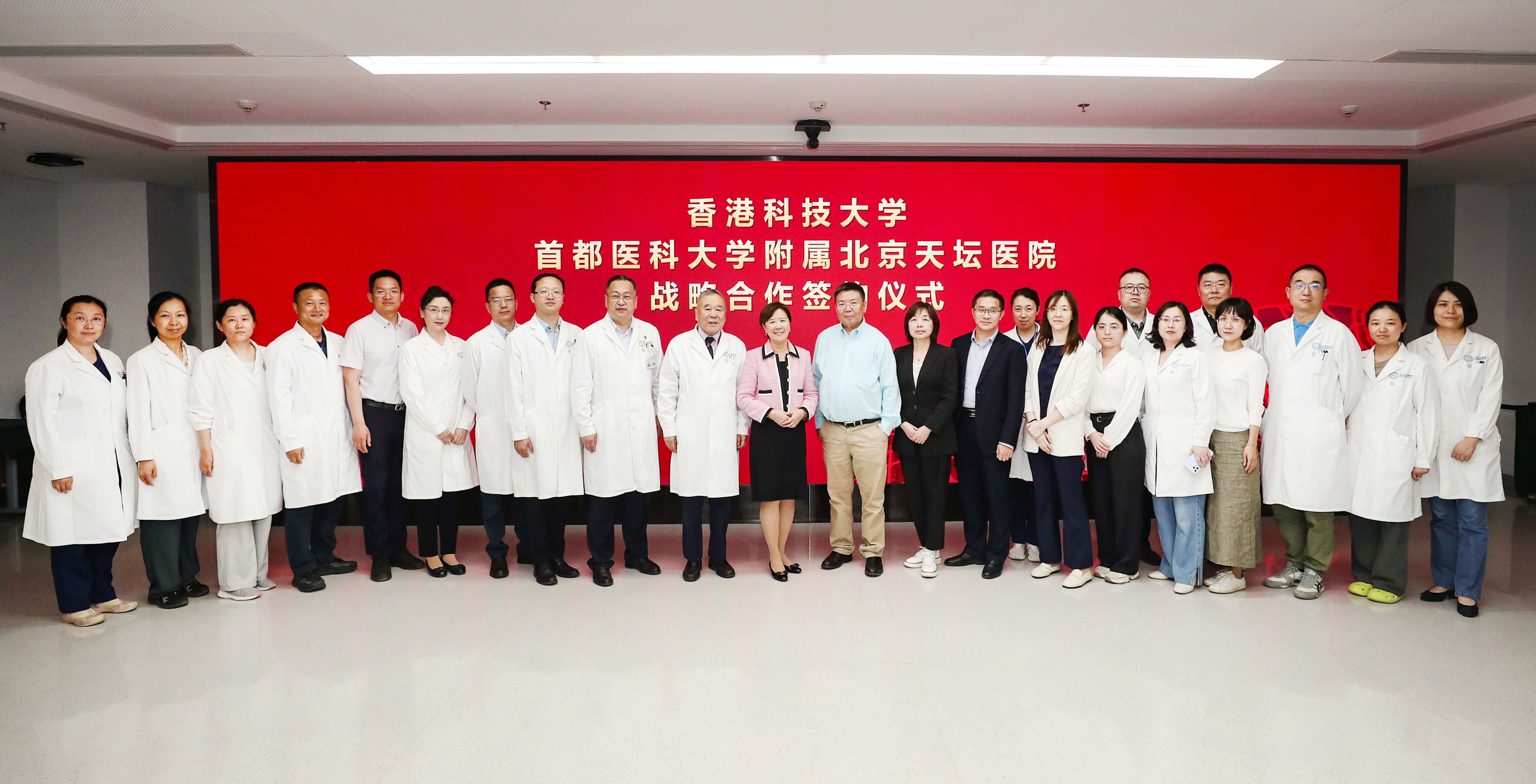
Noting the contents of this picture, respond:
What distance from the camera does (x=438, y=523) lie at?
15.0 feet

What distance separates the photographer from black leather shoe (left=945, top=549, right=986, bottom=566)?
180 inches

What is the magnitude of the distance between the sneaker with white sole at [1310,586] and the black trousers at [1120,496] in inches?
29.2

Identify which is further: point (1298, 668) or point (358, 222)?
point (358, 222)

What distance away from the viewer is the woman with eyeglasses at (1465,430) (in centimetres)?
372

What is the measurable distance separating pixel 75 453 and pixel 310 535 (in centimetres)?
117

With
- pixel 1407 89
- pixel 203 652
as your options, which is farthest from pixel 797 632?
pixel 1407 89

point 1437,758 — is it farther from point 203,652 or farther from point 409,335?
point 409,335

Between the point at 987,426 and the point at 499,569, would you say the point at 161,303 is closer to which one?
the point at 499,569

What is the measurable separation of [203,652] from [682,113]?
4.00 m

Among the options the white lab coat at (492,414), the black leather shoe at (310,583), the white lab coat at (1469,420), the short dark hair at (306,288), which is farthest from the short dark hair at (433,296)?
the white lab coat at (1469,420)

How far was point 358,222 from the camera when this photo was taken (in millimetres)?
5699

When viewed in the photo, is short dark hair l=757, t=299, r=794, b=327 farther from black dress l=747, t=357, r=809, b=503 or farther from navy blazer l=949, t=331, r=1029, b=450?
navy blazer l=949, t=331, r=1029, b=450

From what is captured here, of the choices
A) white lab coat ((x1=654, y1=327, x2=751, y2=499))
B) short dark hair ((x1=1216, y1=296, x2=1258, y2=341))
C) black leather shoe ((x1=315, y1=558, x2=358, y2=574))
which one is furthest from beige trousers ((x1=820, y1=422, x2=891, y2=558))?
black leather shoe ((x1=315, y1=558, x2=358, y2=574))

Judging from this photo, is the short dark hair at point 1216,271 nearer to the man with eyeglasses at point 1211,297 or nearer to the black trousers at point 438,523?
the man with eyeglasses at point 1211,297
